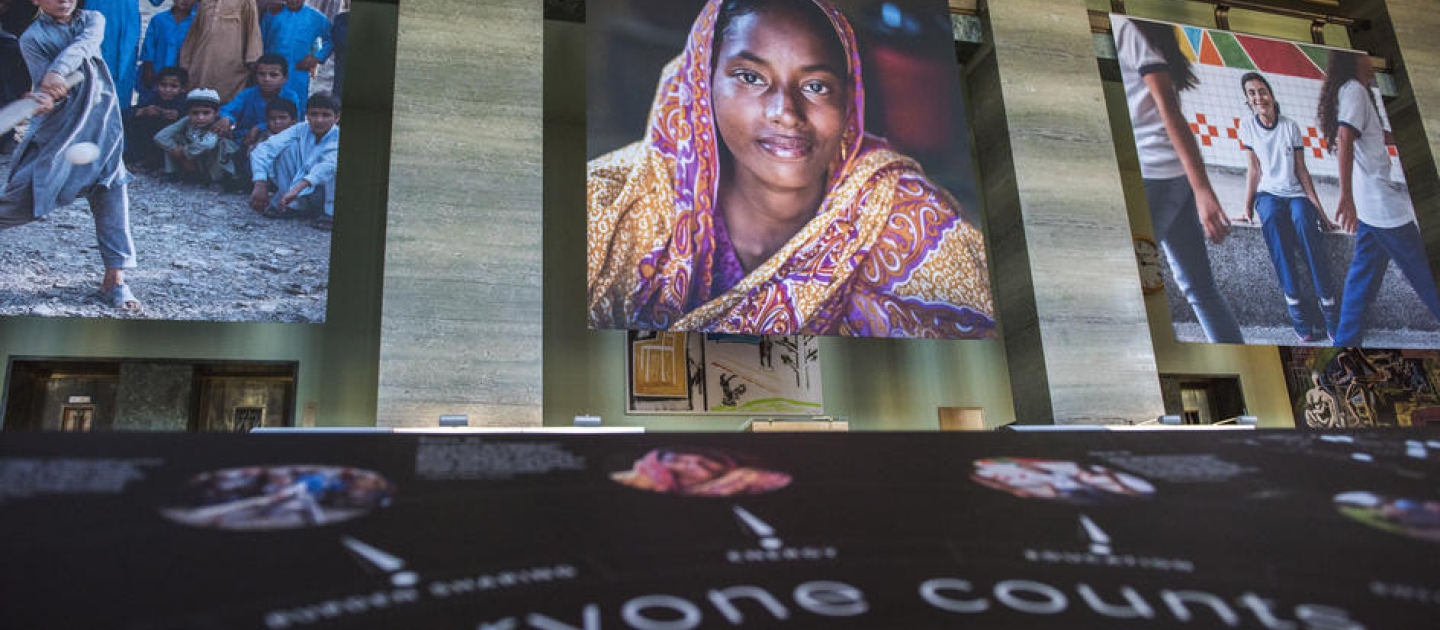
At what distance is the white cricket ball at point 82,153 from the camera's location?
20.6ft

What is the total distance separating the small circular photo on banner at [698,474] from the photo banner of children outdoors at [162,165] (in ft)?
15.2

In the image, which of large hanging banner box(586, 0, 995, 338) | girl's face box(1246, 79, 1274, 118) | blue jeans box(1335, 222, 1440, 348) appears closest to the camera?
large hanging banner box(586, 0, 995, 338)

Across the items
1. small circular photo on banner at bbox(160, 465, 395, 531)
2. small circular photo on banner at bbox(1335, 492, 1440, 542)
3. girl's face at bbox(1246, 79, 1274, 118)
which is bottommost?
small circular photo on banner at bbox(1335, 492, 1440, 542)

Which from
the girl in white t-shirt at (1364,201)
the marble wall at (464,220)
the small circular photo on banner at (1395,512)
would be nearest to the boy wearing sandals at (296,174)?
the marble wall at (464,220)

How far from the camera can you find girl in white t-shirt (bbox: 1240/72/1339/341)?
321 inches

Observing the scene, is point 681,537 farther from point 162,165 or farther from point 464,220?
point 162,165

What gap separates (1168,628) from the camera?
2.04 metres

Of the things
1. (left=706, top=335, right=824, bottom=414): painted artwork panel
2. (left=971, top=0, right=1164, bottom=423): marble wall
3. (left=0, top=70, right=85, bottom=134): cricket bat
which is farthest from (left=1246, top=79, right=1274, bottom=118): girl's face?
(left=0, top=70, right=85, bottom=134): cricket bat

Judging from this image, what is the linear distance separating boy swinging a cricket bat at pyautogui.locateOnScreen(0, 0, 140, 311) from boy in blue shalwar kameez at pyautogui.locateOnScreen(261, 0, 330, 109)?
1.00m

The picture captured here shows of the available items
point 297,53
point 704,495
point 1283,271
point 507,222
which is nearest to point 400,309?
point 507,222

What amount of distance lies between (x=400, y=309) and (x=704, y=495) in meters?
4.36

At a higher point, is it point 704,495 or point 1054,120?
point 1054,120

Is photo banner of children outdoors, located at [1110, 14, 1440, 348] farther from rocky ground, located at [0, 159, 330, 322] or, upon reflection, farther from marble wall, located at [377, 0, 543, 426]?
rocky ground, located at [0, 159, 330, 322]

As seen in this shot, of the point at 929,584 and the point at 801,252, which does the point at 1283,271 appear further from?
the point at 929,584
